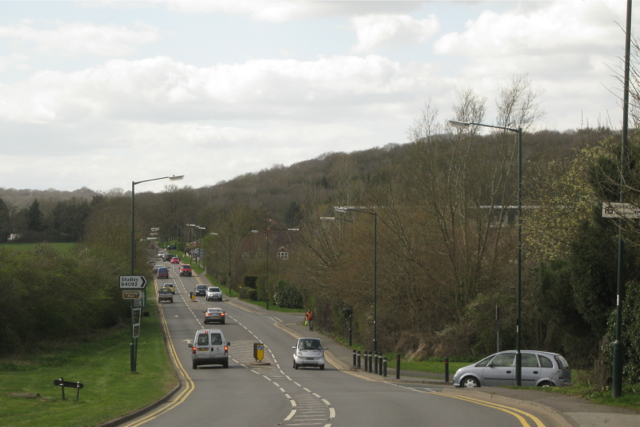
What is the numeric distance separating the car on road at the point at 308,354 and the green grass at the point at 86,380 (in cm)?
626

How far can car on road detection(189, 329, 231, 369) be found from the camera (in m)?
31.7

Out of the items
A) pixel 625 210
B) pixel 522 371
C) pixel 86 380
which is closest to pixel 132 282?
pixel 86 380

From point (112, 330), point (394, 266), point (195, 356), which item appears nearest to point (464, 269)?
point (394, 266)

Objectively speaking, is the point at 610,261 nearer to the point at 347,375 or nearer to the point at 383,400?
the point at 383,400

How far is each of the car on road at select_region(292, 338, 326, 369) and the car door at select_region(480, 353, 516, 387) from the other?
41.2 feet

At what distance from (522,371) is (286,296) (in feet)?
193

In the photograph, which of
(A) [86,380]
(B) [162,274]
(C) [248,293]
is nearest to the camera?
(A) [86,380]

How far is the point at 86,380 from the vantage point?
25562 mm

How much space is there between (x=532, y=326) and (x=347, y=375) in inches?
376

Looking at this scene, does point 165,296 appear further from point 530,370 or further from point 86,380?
point 530,370

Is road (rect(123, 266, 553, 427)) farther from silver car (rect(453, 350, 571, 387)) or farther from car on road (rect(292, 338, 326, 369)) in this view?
silver car (rect(453, 350, 571, 387))

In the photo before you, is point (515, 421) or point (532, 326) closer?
point (515, 421)

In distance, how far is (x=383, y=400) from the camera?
712 inches

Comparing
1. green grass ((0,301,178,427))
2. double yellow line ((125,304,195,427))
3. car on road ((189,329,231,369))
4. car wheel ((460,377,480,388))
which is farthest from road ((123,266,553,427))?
car wheel ((460,377,480,388))
